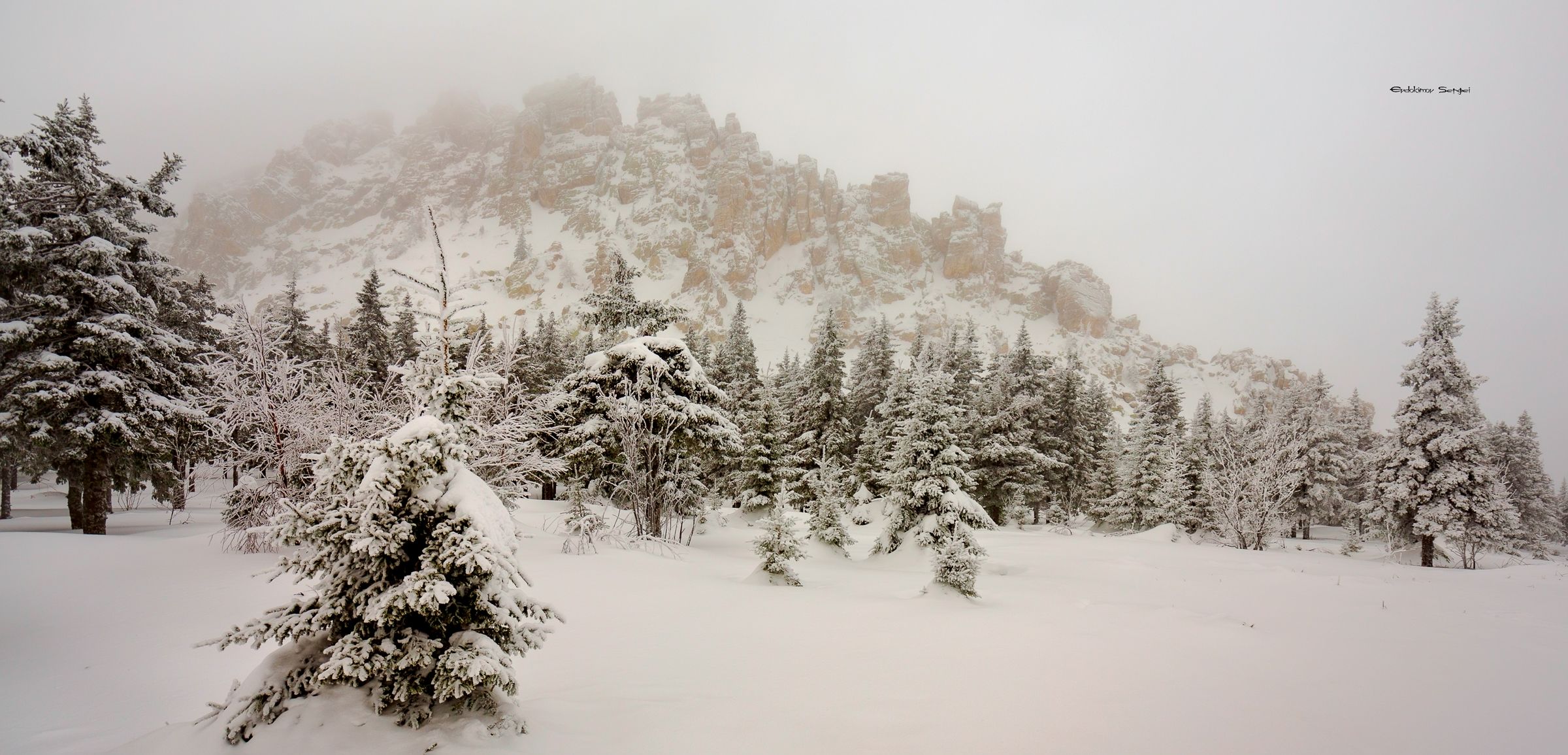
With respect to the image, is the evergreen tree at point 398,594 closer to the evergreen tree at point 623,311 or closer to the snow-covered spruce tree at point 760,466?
the evergreen tree at point 623,311

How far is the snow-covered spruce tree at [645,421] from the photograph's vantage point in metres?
15.7

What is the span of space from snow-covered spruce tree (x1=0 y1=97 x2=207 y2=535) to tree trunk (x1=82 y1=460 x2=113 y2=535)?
1.1 inches

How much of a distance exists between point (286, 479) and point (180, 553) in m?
2.21

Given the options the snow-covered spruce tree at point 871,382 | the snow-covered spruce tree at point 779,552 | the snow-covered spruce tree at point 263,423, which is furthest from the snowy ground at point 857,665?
the snow-covered spruce tree at point 871,382

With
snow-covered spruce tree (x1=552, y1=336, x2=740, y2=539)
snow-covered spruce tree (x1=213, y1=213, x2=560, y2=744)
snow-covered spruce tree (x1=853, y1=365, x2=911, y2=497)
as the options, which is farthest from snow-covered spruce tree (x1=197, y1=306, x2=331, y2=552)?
snow-covered spruce tree (x1=853, y1=365, x2=911, y2=497)

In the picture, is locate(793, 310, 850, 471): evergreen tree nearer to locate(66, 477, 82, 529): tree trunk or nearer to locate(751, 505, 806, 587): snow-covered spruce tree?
locate(751, 505, 806, 587): snow-covered spruce tree

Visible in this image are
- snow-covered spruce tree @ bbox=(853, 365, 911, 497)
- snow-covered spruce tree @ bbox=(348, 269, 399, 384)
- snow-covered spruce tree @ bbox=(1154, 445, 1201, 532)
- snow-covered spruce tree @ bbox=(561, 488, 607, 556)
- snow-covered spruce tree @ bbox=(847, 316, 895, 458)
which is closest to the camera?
snow-covered spruce tree @ bbox=(561, 488, 607, 556)

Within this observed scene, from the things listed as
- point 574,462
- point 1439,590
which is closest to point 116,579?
point 574,462

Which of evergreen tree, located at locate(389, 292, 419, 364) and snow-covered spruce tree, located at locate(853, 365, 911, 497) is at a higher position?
evergreen tree, located at locate(389, 292, 419, 364)

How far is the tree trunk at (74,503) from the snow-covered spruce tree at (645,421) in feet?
39.1

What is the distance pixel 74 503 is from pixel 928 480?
23.0 meters

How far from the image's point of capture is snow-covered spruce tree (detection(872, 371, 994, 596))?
14.6 meters

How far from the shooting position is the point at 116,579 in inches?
344

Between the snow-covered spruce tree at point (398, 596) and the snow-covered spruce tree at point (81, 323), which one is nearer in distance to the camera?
the snow-covered spruce tree at point (398, 596)
